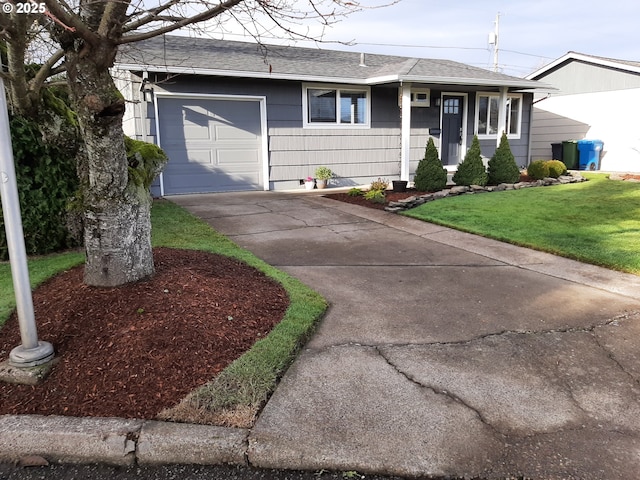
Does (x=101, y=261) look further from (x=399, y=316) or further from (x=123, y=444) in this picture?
(x=399, y=316)

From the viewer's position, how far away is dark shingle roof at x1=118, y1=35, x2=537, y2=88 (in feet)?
36.5

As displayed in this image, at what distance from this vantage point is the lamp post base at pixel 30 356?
294 centimetres

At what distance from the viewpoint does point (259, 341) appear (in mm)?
3363

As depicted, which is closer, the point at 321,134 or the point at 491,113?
the point at 321,134

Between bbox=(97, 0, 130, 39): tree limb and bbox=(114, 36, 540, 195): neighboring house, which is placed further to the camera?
bbox=(114, 36, 540, 195): neighboring house

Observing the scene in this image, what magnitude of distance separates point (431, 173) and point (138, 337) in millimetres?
9034

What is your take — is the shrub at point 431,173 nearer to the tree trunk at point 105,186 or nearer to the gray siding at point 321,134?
the gray siding at point 321,134

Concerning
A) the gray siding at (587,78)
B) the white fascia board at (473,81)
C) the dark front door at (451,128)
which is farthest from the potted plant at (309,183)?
the gray siding at (587,78)

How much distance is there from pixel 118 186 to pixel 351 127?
34.2 ft

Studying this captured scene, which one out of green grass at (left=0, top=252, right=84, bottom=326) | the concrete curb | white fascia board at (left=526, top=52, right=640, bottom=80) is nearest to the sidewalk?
the concrete curb

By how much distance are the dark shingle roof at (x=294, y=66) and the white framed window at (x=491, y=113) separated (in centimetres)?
99

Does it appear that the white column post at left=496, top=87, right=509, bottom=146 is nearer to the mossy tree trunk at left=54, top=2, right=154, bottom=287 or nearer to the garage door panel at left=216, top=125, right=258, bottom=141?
the garage door panel at left=216, top=125, right=258, bottom=141

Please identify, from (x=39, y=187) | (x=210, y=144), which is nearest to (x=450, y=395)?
(x=39, y=187)

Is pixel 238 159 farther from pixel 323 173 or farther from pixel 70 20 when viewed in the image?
pixel 70 20
